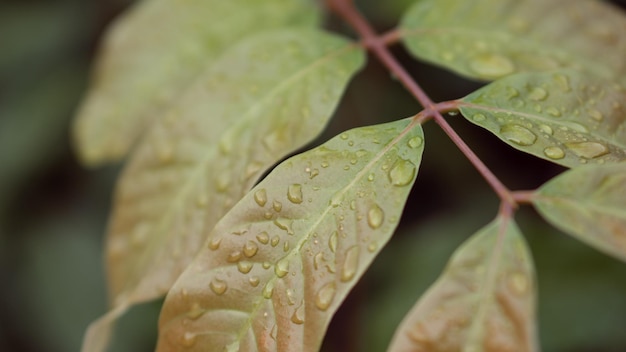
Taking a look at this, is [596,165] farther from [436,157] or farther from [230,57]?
[436,157]

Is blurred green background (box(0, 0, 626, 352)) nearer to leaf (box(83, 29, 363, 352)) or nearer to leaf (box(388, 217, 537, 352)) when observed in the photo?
leaf (box(83, 29, 363, 352))

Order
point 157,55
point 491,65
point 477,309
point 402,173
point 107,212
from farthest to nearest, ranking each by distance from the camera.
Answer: point 107,212 < point 157,55 < point 491,65 < point 402,173 < point 477,309

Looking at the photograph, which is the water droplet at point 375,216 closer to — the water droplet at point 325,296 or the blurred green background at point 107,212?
the water droplet at point 325,296

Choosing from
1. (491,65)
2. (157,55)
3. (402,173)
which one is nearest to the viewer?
(402,173)

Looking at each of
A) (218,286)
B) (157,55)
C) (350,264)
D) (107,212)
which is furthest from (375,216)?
(107,212)

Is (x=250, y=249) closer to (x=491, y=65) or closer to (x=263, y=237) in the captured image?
(x=263, y=237)

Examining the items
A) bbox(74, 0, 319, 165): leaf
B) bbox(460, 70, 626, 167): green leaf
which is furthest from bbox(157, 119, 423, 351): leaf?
bbox(74, 0, 319, 165): leaf

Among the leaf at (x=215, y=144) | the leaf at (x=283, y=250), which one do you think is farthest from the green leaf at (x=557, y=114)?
the leaf at (x=215, y=144)
